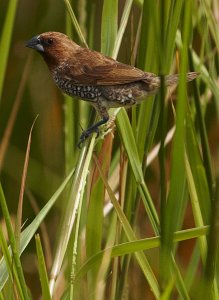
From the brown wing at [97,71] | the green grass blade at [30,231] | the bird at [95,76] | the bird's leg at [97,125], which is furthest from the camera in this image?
the brown wing at [97,71]

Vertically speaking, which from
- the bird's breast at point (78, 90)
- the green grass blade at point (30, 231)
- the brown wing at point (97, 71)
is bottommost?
the green grass blade at point (30, 231)

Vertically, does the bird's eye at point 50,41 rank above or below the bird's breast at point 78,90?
above

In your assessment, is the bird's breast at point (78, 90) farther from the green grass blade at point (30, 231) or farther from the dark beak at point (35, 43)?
the green grass blade at point (30, 231)

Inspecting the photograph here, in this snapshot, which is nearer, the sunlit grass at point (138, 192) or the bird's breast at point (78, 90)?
the sunlit grass at point (138, 192)

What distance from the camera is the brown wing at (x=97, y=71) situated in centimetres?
289

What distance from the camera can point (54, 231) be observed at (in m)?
3.97

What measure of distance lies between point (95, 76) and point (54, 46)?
0.25m

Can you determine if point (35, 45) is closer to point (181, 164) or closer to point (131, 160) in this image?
point (131, 160)

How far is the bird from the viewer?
9.12ft

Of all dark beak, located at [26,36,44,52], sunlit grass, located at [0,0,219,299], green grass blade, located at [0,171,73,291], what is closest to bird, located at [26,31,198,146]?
dark beak, located at [26,36,44,52]

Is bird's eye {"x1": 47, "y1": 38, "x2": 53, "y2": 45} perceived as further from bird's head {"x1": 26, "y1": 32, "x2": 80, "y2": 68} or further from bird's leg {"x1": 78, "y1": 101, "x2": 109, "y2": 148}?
bird's leg {"x1": 78, "y1": 101, "x2": 109, "y2": 148}

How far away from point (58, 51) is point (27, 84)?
2.97 ft

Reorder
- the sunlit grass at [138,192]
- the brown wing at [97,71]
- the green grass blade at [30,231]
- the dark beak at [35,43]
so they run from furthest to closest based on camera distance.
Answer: the dark beak at [35,43], the brown wing at [97,71], the green grass blade at [30,231], the sunlit grass at [138,192]

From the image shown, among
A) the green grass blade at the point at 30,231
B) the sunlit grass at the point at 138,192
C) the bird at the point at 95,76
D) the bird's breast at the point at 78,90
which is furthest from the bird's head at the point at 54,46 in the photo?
the green grass blade at the point at 30,231
